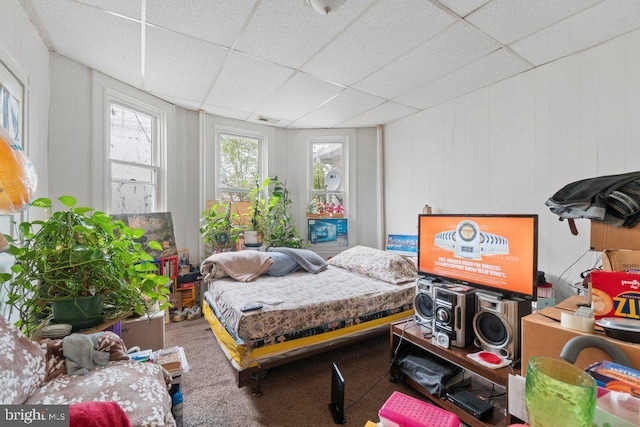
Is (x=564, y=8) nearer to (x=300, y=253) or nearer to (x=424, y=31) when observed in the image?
(x=424, y=31)

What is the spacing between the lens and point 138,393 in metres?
1.10

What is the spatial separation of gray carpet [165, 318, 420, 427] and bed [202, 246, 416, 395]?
14cm

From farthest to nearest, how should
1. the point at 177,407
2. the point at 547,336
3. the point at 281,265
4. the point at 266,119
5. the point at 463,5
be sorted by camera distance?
the point at 266,119 → the point at 281,265 → the point at 463,5 → the point at 177,407 → the point at 547,336

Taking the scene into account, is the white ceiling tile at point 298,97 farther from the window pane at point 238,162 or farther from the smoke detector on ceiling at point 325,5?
the smoke detector on ceiling at point 325,5

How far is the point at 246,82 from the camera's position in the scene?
2705 mm

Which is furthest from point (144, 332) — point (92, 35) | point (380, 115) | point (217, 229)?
point (380, 115)

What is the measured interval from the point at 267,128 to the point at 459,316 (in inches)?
137

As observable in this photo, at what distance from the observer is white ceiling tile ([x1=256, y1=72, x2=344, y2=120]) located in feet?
8.89

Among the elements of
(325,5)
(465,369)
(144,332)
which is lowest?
(465,369)

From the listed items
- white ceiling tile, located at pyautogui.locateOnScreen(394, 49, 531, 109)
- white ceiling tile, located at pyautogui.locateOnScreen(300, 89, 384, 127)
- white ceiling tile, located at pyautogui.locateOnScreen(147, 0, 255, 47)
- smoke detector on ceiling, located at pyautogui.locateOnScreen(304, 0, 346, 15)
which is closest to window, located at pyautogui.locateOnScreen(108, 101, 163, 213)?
white ceiling tile, located at pyautogui.locateOnScreen(147, 0, 255, 47)

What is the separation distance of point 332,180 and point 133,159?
2.58 m

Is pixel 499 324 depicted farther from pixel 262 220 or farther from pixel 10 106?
Result: pixel 10 106

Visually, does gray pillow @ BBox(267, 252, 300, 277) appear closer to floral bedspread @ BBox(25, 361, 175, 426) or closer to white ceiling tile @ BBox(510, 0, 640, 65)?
floral bedspread @ BBox(25, 361, 175, 426)

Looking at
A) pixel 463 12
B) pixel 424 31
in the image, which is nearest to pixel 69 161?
pixel 424 31
